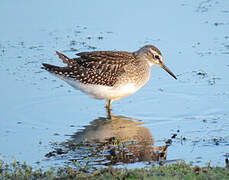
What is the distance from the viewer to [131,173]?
6898 mm

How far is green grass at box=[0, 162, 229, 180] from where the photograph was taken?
271 inches

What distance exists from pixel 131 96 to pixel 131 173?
461 centimetres

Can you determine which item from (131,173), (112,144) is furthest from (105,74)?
(131,173)

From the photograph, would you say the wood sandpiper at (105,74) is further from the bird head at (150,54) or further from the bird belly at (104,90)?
the bird head at (150,54)

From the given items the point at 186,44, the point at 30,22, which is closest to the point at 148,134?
the point at 186,44

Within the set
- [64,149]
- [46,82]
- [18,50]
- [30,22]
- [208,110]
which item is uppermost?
[30,22]

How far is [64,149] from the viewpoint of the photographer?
8617 millimetres

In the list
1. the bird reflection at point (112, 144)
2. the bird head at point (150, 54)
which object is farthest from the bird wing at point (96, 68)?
the bird reflection at point (112, 144)

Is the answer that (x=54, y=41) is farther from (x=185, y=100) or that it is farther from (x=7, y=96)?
(x=185, y=100)

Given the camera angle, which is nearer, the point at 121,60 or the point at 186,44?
the point at 121,60

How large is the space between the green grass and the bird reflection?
2.24 ft

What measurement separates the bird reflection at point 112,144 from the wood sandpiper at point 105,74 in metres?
0.57

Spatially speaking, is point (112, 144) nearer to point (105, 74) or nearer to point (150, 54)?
point (105, 74)

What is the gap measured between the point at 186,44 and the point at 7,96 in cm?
478
